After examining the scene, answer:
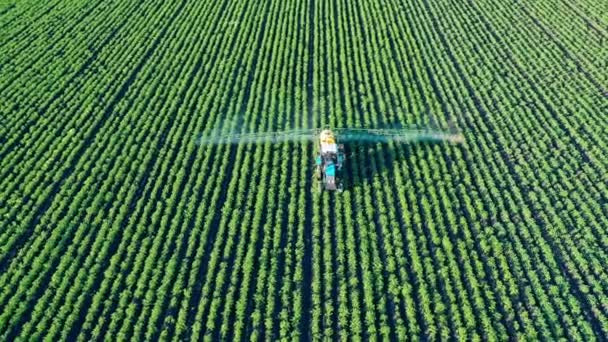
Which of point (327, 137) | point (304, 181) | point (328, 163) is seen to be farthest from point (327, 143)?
point (304, 181)

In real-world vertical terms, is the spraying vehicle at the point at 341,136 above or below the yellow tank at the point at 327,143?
below

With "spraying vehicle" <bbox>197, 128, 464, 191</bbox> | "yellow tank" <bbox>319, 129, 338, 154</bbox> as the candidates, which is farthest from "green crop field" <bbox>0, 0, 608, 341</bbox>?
"yellow tank" <bbox>319, 129, 338, 154</bbox>

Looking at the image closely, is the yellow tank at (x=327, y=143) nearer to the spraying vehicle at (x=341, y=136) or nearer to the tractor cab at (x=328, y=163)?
the tractor cab at (x=328, y=163)

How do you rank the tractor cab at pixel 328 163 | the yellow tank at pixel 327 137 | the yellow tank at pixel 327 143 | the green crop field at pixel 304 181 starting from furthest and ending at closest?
the yellow tank at pixel 327 137
the yellow tank at pixel 327 143
the tractor cab at pixel 328 163
the green crop field at pixel 304 181

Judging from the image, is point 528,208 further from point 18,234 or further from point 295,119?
point 18,234

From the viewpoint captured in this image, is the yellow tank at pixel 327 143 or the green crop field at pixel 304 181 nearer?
the green crop field at pixel 304 181

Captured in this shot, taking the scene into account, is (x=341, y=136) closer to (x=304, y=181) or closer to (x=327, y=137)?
(x=327, y=137)

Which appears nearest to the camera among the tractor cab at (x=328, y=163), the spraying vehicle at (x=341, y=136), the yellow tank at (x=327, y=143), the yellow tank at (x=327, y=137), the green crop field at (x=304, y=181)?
the green crop field at (x=304, y=181)

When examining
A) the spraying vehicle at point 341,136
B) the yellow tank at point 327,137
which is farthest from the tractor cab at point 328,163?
the spraying vehicle at point 341,136
